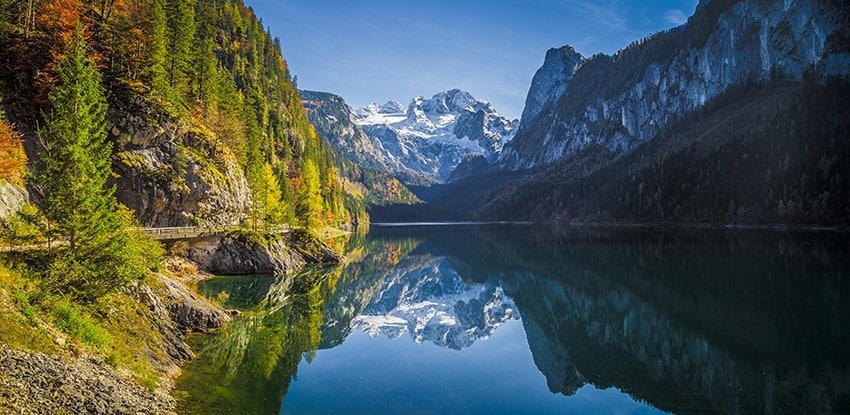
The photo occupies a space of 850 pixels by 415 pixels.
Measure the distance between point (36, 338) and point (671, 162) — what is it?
19442 centimetres

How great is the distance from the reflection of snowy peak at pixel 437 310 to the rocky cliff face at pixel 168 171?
25156 millimetres

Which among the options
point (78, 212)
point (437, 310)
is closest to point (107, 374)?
point (78, 212)

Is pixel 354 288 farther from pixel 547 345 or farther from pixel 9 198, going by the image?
Answer: pixel 9 198

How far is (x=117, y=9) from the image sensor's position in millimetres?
61938

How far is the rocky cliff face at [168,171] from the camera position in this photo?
51.4 m

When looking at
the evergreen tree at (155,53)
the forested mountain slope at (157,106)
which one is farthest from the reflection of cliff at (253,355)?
the evergreen tree at (155,53)

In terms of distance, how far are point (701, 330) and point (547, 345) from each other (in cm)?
943

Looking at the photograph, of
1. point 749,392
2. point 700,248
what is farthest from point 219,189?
point 700,248

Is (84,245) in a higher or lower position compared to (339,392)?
higher

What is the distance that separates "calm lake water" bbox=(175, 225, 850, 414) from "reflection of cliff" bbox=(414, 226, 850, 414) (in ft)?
0.39

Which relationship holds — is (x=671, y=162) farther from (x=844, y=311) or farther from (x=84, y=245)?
(x=84, y=245)

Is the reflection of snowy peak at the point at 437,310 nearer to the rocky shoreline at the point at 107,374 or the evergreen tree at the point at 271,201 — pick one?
the rocky shoreline at the point at 107,374

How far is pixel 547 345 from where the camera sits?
3148cm

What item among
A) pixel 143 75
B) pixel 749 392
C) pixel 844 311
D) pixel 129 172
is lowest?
pixel 749 392
